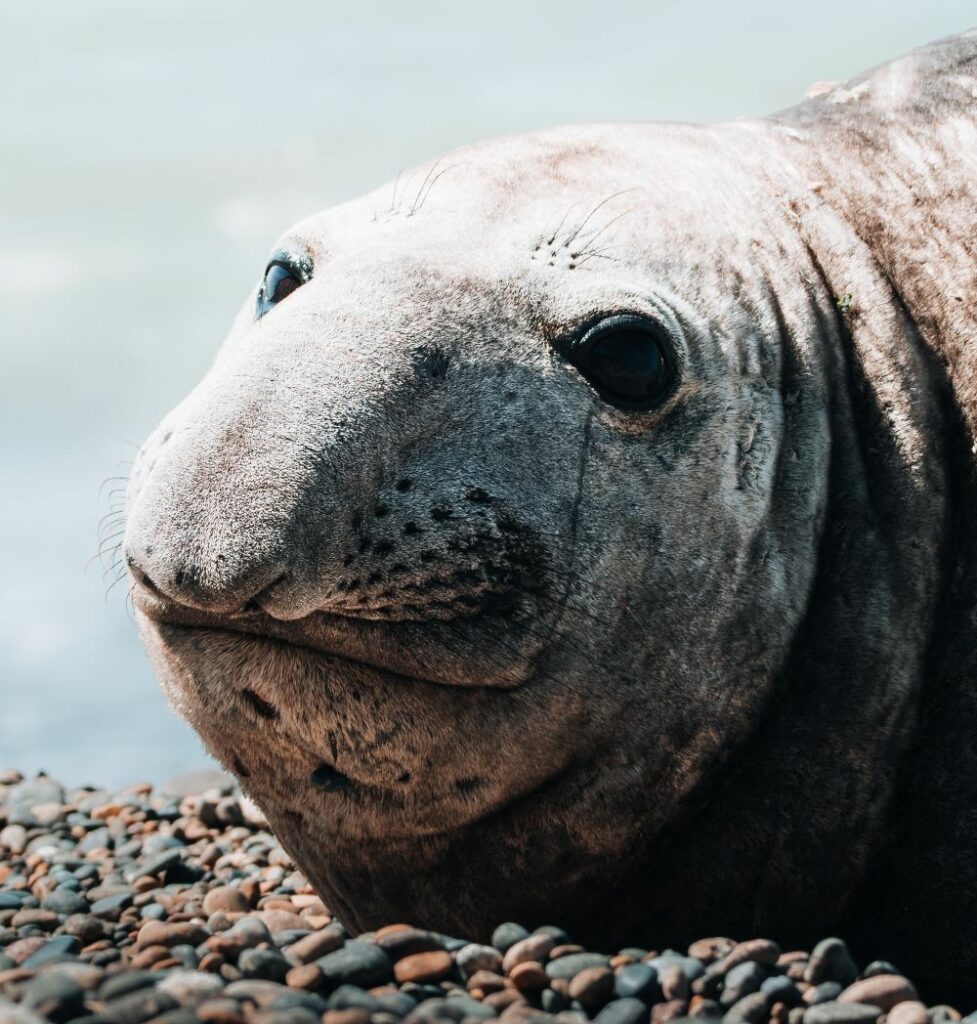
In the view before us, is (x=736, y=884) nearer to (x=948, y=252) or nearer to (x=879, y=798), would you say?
(x=879, y=798)

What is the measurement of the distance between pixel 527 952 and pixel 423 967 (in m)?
0.36

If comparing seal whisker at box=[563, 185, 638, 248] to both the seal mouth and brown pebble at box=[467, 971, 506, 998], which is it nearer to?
the seal mouth

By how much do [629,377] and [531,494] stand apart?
55 cm

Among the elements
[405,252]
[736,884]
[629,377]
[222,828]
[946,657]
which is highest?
[405,252]

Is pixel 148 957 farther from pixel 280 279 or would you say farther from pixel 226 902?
pixel 226 902

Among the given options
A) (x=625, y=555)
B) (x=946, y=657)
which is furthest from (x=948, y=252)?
(x=625, y=555)

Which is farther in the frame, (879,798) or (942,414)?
(942,414)

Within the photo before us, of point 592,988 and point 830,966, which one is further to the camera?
point 830,966

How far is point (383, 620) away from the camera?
455cm

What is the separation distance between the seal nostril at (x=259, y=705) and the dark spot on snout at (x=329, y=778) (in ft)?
0.91

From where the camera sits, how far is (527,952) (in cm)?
434

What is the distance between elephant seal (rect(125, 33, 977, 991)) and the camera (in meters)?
4.55

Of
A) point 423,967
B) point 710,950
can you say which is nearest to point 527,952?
point 423,967

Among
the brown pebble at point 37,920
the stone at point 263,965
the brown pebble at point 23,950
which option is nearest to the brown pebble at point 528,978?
the stone at point 263,965
